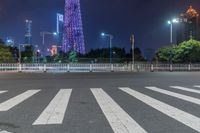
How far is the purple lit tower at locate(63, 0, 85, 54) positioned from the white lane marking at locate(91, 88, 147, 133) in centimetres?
9453

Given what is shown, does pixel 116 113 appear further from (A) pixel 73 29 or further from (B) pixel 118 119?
(A) pixel 73 29

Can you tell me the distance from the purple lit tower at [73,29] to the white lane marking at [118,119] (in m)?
94.5

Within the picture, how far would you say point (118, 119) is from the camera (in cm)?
743

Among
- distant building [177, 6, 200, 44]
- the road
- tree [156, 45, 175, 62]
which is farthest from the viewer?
distant building [177, 6, 200, 44]

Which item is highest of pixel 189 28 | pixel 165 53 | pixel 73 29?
pixel 73 29

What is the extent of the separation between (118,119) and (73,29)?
10194 cm

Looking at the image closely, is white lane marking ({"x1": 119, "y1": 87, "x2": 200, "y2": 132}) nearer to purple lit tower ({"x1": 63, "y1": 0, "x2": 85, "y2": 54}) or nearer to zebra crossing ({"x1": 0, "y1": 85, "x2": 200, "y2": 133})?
zebra crossing ({"x1": 0, "y1": 85, "x2": 200, "y2": 133})

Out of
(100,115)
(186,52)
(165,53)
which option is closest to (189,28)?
(165,53)

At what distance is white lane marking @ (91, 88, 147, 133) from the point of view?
6449mm

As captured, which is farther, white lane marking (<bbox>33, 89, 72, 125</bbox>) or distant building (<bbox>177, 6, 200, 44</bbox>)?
distant building (<bbox>177, 6, 200, 44</bbox>)

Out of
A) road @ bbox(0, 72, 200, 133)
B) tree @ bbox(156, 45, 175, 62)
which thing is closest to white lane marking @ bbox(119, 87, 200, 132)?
road @ bbox(0, 72, 200, 133)

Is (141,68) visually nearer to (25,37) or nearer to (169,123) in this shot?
(169,123)

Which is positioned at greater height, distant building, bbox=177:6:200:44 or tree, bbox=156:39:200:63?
distant building, bbox=177:6:200:44

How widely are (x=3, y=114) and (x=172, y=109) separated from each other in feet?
13.4
